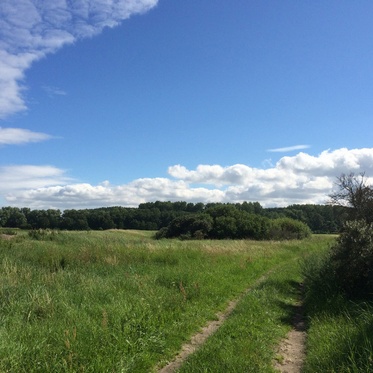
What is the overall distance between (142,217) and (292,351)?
10424 centimetres

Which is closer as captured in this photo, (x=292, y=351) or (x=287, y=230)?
(x=292, y=351)

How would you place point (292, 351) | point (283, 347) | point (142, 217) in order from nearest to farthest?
point (292, 351), point (283, 347), point (142, 217)

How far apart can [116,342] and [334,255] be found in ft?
26.5

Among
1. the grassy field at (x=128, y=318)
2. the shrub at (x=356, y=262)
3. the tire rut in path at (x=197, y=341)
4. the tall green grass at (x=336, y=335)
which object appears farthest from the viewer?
the shrub at (x=356, y=262)

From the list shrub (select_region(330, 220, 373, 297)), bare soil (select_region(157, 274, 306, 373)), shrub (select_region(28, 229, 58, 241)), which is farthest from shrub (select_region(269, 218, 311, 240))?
bare soil (select_region(157, 274, 306, 373))

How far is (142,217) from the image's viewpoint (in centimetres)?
11031

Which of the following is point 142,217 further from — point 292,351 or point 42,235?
point 292,351

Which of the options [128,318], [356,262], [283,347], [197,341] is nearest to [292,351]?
[283,347]

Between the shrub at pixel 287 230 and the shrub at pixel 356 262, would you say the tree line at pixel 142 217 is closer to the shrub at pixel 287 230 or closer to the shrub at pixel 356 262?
the shrub at pixel 287 230

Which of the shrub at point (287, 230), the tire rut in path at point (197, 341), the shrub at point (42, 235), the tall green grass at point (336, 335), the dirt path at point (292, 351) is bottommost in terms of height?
the shrub at point (287, 230)

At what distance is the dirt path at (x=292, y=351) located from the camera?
21.2 feet

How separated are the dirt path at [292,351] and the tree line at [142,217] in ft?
217

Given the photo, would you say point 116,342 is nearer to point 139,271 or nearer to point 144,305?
point 144,305

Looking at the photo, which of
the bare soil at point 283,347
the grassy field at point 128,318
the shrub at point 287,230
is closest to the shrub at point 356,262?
the grassy field at point 128,318
